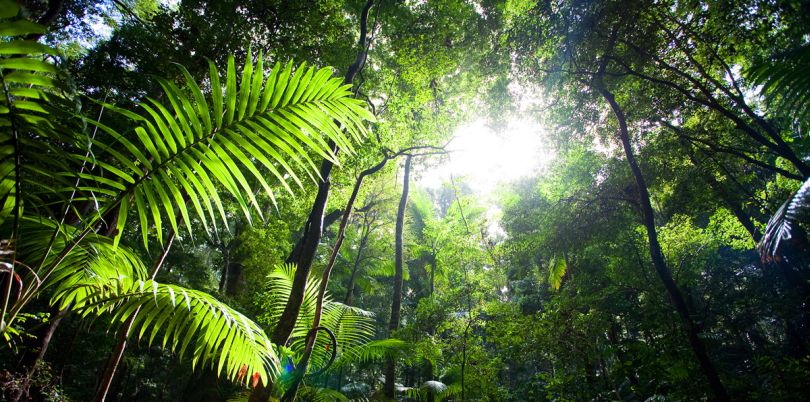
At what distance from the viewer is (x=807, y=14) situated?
10.5 ft

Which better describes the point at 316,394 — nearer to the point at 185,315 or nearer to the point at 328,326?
the point at 328,326

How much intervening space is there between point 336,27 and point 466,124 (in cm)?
344

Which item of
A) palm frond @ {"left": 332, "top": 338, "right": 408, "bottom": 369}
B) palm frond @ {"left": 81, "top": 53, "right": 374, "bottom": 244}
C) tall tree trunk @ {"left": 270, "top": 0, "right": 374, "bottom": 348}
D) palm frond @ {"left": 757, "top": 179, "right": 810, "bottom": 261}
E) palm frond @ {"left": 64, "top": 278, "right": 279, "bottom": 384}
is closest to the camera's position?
palm frond @ {"left": 81, "top": 53, "right": 374, "bottom": 244}

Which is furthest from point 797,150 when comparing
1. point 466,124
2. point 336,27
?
point 336,27

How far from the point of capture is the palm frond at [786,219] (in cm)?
194

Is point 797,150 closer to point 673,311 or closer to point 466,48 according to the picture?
point 673,311

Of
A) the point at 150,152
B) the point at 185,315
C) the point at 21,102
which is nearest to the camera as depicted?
the point at 21,102

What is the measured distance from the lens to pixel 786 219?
214cm

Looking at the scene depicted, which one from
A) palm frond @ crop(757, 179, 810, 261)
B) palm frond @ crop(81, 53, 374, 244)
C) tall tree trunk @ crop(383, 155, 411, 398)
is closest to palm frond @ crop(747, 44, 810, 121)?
palm frond @ crop(757, 179, 810, 261)

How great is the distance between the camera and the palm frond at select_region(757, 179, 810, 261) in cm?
194

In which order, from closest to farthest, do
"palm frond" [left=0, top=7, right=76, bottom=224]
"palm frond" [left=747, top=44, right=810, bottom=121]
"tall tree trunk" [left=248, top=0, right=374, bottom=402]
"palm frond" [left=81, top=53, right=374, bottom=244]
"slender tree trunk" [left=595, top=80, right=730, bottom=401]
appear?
"palm frond" [left=0, top=7, right=76, bottom=224]
"palm frond" [left=81, top=53, right=374, bottom=244]
"palm frond" [left=747, top=44, right=810, bottom=121]
"tall tree trunk" [left=248, top=0, right=374, bottom=402]
"slender tree trunk" [left=595, top=80, right=730, bottom=401]

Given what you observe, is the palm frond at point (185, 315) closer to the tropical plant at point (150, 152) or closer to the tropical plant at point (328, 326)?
the tropical plant at point (150, 152)

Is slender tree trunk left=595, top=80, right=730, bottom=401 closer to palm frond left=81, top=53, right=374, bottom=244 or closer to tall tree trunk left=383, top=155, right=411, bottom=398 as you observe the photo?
tall tree trunk left=383, top=155, right=411, bottom=398

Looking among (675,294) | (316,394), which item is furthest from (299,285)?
(675,294)
